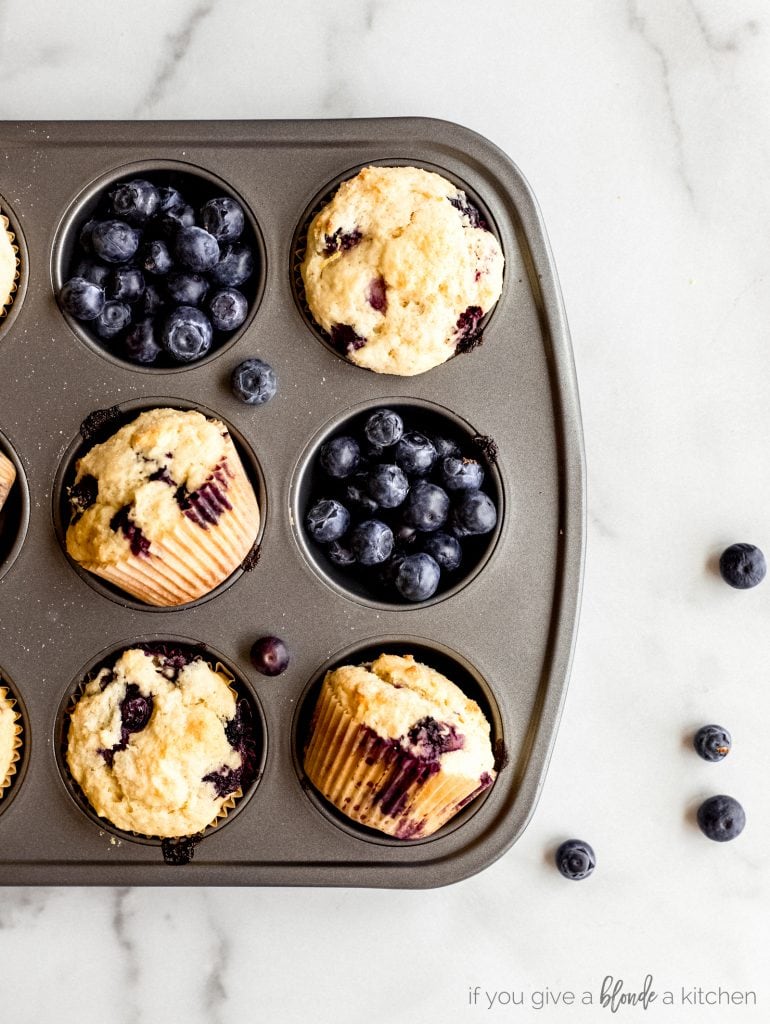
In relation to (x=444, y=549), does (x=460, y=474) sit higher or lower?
higher

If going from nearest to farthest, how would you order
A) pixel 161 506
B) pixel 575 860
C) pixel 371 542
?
pixel 161 506, pixel 371 542, pixel 575 860

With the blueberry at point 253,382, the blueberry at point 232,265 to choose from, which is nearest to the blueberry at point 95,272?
the blueberry at point 232,265

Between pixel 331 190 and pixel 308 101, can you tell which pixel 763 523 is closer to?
pixel 331 190

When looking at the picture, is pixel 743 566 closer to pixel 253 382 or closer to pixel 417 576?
pixel 417 576

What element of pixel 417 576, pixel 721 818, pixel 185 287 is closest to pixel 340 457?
pixel 417 576

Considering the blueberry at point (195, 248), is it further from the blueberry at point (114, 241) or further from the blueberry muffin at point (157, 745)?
the blueberry muffin at point (157, 745)
